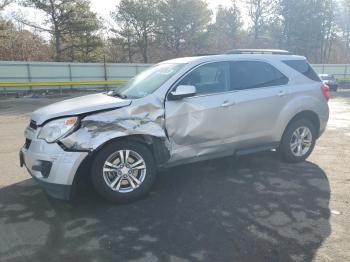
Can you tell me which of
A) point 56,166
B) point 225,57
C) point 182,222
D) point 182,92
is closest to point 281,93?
point 225,57

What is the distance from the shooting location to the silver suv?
3857mm

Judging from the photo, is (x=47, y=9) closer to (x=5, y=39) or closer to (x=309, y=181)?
(x=5, y=39)

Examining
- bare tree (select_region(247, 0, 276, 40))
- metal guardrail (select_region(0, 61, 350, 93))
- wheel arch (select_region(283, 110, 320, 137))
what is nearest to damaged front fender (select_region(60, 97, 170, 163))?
wheel arch (select_region(283, 110, 320, 137))

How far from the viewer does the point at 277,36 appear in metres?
46.0

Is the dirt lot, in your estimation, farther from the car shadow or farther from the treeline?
the treeline

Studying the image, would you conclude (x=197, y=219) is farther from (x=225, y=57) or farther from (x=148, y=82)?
(x=225, y=57)

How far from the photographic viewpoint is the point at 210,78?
15.8 ft

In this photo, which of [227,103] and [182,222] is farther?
[227,103]

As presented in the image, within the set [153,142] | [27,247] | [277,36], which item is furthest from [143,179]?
[277,36]

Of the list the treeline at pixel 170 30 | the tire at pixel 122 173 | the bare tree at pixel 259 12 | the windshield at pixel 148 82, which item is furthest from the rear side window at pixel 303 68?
the bare tree at pixel 259 12

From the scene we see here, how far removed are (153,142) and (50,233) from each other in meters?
1.59

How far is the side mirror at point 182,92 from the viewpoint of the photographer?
430 cm

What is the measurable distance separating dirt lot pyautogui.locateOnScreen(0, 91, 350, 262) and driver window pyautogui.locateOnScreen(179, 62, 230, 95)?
4.42 feet

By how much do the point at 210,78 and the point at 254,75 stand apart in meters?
0.82
